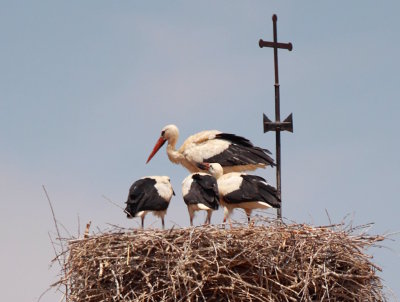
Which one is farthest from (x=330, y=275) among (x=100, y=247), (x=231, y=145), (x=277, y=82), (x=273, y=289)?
(x=231, y=145)

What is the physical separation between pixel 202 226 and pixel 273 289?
35.6 inches

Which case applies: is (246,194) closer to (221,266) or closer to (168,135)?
(221,266)

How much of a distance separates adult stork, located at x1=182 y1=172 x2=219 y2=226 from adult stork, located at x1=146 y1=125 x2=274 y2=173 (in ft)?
6.46

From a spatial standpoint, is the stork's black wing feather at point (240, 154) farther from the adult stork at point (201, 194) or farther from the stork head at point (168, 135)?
the adult stork at point (201, 194)

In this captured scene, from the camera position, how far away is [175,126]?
49.2 ft

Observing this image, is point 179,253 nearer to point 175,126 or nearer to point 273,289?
point 273,289

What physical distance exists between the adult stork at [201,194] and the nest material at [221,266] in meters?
1.36

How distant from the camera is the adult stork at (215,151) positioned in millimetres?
14430

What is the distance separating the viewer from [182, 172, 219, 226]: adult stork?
39.9ft

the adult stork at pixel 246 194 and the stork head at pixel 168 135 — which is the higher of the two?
the stork head at pixel 168 135

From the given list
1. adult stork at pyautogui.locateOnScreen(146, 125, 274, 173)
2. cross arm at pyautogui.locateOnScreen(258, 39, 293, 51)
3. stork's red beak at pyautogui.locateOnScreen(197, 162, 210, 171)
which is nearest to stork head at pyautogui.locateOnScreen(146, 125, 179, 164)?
adult stork at pyautogui.locateOnScreen(146, 125, 274, 173)

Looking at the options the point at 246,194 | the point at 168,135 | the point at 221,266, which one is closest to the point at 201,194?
the point at 246,194

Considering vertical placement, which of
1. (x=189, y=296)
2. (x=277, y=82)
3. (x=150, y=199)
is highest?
(x=277, y=82)

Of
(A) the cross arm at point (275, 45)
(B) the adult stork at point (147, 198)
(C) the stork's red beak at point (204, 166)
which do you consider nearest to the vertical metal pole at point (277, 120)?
(A) the cross arm at point (275, 45)
